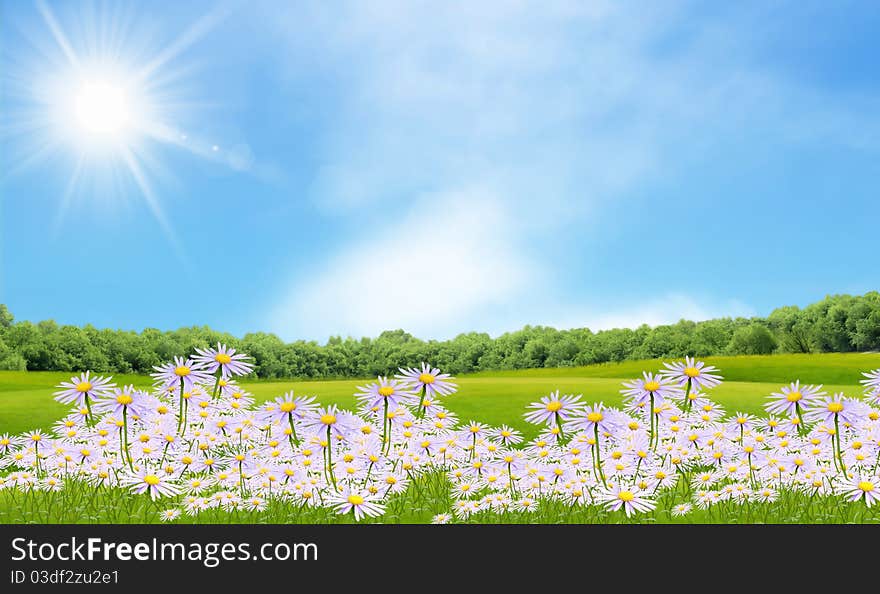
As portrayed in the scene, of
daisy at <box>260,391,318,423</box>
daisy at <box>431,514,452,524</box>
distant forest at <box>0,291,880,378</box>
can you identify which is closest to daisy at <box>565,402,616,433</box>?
daisy at <box>431,514,452,524</box>

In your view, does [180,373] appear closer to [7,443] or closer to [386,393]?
[386,393]

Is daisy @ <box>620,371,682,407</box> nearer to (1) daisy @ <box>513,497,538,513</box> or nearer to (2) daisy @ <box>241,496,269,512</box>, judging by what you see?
(1) daisy @ <box>513,497,538,513</box>

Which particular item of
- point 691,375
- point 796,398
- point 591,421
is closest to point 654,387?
point 691,375

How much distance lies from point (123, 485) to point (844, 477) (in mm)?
6751

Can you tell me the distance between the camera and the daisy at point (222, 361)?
17.9ft

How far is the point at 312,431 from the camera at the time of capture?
5809 mm

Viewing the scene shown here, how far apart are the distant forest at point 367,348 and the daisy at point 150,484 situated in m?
12.8

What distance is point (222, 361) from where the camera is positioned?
5.54 metres

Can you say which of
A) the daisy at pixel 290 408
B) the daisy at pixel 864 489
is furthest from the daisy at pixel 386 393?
the daisy at pixel 864 489

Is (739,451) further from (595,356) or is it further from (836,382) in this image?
(595,356)

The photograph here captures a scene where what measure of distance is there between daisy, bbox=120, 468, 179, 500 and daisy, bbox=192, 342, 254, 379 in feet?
3.91

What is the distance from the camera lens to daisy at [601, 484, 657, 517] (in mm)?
5434

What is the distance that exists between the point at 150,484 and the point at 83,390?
1039 millimetres
